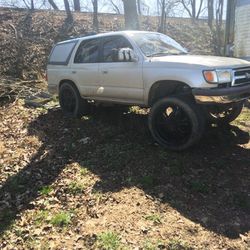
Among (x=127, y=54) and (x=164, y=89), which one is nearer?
(x=164, y=89)

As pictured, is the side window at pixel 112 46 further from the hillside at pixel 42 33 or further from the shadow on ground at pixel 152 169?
the hillside at pixel 42 33

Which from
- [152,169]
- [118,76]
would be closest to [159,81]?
[118,76]

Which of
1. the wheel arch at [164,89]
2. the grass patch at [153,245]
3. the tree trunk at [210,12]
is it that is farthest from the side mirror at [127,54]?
the tree trunk at [210,12]

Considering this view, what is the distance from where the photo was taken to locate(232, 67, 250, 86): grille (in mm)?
5785

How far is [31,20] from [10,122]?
35.0 ft

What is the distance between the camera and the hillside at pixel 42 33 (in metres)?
13.8

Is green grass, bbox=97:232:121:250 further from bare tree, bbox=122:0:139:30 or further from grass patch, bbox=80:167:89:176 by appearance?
bare tree, bbox=122:0:139:30

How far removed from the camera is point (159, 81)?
6.22m

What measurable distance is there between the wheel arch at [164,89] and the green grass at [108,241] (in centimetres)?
273

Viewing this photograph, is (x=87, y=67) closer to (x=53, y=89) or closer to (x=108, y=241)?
(x=53, y=89)

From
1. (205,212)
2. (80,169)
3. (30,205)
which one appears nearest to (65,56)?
(80,169)

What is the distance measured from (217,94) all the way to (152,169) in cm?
148

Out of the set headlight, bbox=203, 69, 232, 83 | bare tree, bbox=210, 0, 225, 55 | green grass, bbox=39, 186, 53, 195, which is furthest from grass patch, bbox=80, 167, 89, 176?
bare tree, bbox=210, 0, 225, 55

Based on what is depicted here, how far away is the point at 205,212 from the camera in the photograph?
4590 millimetres
